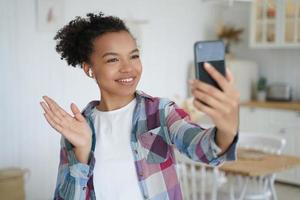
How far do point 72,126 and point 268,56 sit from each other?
181 inches

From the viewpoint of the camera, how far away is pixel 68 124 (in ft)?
3.96

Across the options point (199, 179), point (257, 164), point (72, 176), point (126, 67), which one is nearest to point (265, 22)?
point (199, 179)

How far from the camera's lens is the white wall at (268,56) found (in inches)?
206

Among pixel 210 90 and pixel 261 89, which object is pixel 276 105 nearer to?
pixel 261 89

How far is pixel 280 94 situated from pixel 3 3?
316 centimetres

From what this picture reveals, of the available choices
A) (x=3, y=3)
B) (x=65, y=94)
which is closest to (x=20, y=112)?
(x=65, y=94)

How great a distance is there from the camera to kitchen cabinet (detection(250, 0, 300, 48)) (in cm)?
484

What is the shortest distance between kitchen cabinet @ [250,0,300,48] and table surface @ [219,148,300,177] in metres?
2.11

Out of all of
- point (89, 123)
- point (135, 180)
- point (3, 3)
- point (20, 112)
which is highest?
point (3, 3)

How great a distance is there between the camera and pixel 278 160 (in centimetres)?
296

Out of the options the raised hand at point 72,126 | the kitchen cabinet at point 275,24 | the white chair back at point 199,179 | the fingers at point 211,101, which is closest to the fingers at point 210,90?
the fingers at point 211,101

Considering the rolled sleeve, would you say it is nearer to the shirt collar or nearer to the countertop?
the shirt collar

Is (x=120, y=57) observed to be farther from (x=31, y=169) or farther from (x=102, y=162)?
(x=31, y=169)

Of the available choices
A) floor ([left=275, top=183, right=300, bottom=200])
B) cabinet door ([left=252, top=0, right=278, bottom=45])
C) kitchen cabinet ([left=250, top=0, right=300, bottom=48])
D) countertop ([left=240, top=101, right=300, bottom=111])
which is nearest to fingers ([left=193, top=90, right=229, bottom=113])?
floor ([left=275, top=183, right=300, bottom=200])
